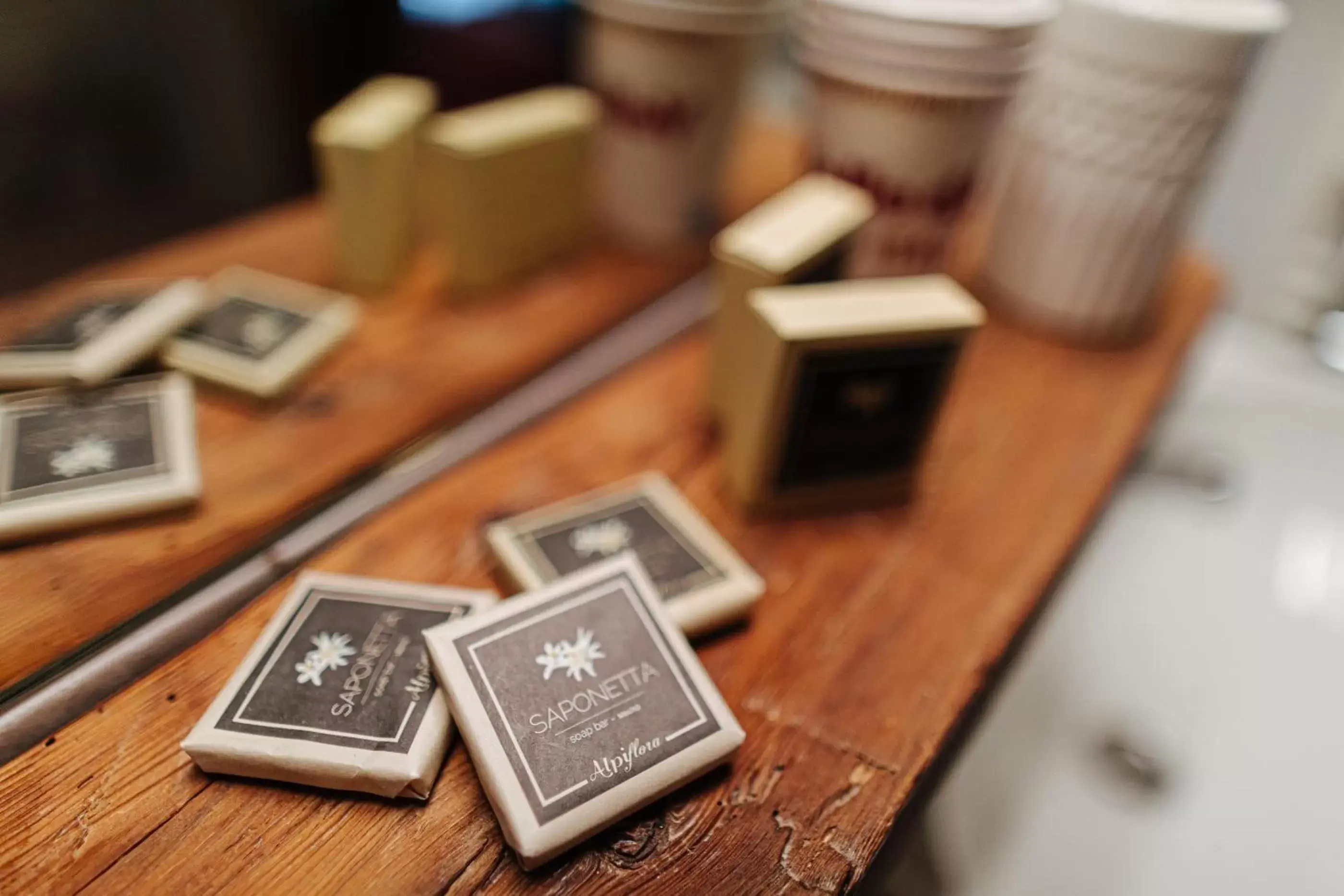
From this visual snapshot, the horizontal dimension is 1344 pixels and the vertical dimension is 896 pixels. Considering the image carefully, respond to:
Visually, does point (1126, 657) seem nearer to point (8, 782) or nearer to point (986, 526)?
point (986, 526)

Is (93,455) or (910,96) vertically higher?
(910,96)

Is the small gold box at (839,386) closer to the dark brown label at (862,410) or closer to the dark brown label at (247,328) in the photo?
the dark brown label at (862,410)

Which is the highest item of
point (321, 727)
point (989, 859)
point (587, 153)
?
point (587, 153)

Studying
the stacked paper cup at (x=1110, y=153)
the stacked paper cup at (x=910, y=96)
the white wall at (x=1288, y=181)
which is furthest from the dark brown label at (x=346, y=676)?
the white wall at (x=1288, y=181)

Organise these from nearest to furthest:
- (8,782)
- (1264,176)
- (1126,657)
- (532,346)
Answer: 1. (8,782)
2. (532,346)
3. (1126,657)
4. (1264,176)

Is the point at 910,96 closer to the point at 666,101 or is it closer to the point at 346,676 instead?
the point at 666,101

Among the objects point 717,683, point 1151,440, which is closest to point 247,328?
point 717,683

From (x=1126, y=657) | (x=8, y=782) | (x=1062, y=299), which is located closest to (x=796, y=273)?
(x=1062, y=299)
